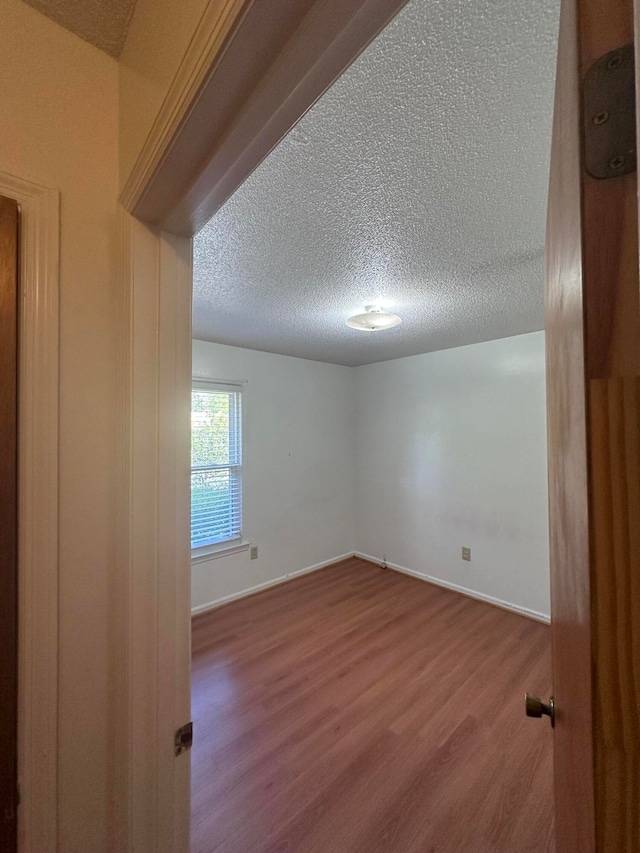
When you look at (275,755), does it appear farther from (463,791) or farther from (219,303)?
(219,303)


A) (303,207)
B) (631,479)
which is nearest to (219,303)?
(303,207)

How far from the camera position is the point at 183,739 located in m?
0.72

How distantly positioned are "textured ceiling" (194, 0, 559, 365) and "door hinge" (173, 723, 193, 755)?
150 centimetres

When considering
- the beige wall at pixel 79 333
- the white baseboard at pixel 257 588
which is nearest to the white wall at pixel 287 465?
the white baseboard at pixel 257 588

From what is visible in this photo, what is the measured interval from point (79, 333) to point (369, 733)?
2213 millimetres

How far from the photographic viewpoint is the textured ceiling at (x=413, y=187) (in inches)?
27.4

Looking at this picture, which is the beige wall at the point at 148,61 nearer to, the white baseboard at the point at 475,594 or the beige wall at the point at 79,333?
the beige wall at the point at 79,333

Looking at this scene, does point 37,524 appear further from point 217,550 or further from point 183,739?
point 217,550

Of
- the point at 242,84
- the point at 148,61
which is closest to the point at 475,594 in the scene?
the point at 242,84

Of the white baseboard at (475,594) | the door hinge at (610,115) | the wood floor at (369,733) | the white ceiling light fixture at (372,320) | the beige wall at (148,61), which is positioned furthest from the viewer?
the white baseboard at (475,594)

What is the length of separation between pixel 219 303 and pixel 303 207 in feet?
3.60

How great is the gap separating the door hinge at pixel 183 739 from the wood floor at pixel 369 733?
3.45ft

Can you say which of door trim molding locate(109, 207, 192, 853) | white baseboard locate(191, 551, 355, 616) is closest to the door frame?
door trim molding locate(109, 207, 192, 853)

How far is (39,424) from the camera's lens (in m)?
0.64
